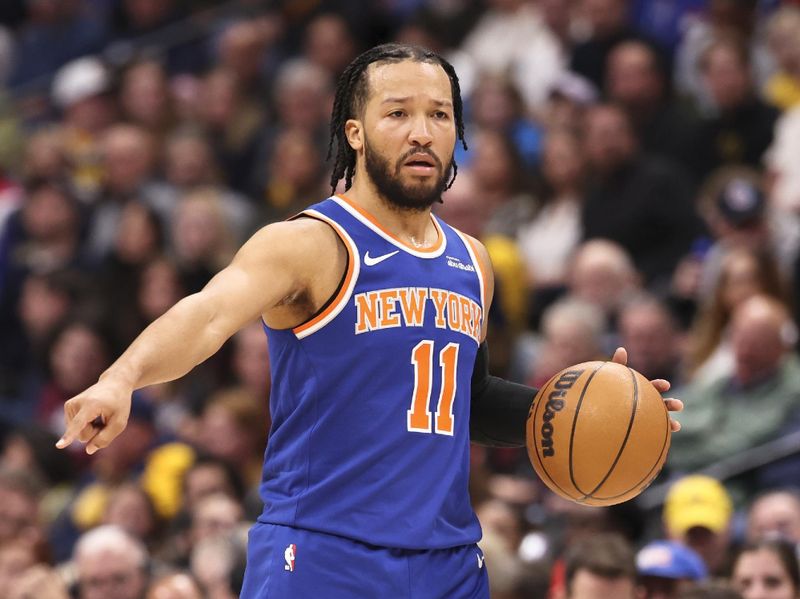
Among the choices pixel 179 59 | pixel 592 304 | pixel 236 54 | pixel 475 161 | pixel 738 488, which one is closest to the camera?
pixel 738 488

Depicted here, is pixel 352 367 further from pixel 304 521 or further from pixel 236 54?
pixel 236 54

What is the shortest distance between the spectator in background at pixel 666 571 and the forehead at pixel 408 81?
2.56m

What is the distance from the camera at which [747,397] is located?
24.8 feet

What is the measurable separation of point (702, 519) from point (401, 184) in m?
3.06

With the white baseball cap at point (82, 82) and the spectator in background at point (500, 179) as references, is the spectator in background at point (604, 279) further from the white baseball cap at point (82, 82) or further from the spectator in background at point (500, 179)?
the white baseball cap at point (82, 82)

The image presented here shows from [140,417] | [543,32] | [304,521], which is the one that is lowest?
[304,521]

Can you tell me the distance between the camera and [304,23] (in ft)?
41.8

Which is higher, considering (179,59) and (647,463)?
(179,59)

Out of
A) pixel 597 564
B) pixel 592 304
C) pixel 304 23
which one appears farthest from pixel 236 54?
pixel 597 564

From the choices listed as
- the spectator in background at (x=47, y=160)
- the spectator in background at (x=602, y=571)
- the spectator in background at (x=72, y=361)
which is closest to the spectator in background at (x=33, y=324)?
the spectator in background at (x=72, y=361)

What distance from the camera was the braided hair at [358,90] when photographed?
4.35 m

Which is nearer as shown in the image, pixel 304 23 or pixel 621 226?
pixel 621 226

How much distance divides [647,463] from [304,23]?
8853mm

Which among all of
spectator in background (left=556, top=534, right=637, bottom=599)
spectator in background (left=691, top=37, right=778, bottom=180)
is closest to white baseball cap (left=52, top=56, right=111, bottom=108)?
spectator in background (left=691, top=37, right=778, bottom=180)
